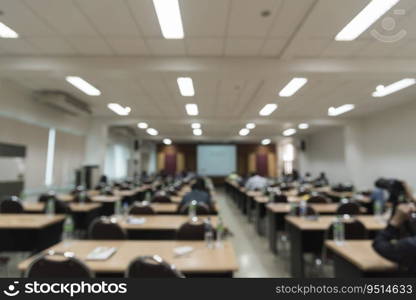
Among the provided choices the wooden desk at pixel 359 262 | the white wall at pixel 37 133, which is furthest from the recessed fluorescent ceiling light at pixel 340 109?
the white wall at pixel 37 133

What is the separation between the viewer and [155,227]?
9.91ft

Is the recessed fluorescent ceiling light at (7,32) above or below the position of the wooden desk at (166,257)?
above

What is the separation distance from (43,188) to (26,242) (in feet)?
12.9

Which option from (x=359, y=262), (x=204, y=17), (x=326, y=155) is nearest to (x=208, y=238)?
(x=359, y=262)

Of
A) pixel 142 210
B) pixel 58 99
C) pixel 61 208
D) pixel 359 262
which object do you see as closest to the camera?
pixel 359 262

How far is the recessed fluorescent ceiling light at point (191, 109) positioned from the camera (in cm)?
770

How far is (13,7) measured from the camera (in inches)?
117

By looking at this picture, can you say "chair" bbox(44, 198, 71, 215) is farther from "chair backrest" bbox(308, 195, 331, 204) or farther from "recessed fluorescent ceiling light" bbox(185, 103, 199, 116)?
"chair backrest" bbox(308, 195, 331, 204)

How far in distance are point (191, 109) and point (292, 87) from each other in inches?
137

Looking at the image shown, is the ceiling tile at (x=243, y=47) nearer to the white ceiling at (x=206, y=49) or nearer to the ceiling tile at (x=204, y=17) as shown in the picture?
the white ceiling at (x=206, y=49)

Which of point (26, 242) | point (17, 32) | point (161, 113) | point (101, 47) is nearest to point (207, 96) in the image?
point (161, 113)

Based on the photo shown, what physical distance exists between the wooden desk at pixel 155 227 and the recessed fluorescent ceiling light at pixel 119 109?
489 cm

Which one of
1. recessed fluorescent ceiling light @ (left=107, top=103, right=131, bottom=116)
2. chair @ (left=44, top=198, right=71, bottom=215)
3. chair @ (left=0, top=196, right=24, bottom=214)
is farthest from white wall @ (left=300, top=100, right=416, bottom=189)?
chair @ (left=0, top=196, right=24, bottom=214)

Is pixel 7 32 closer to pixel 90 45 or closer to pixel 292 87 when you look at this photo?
pixel 90 45
